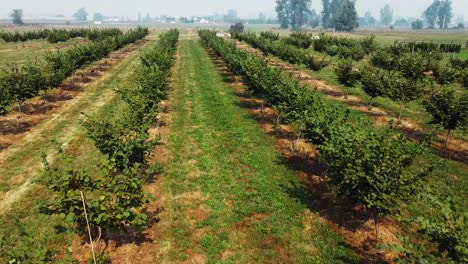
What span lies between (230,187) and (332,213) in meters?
4.59

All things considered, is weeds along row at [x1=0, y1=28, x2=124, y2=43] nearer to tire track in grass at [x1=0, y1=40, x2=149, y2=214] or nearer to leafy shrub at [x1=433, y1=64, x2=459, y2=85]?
tire track in grass at [x1=0, y1=40, x2=149, y2=214]

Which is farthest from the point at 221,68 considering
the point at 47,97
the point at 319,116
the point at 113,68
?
the point at 319,116

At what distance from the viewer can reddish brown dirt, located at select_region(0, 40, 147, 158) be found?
21.8m

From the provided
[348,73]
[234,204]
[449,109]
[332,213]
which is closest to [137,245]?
[234,204]

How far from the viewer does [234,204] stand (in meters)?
14.3

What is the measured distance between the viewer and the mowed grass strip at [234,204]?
37.7 ft

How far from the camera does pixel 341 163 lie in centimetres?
1170

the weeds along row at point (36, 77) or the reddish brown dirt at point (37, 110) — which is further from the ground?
the weeds along row at point (36, 77)

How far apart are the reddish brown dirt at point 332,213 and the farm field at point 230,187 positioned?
0.06 m

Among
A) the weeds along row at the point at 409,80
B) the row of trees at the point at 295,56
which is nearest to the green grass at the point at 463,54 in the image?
the weeds along row at the point at 409,80

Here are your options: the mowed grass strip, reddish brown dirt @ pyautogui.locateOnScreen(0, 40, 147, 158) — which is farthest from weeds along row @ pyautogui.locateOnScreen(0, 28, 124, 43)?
the mowed grass strip

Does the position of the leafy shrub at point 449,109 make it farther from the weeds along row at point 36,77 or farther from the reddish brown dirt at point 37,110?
the weeds along row at point 36,77

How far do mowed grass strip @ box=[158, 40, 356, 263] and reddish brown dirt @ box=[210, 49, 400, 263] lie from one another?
398mm

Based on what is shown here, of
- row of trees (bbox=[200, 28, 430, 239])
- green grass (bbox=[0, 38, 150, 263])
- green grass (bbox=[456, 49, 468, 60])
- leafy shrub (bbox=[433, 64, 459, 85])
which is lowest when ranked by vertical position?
green grass (bbox=[0, 38, 150, 263])
